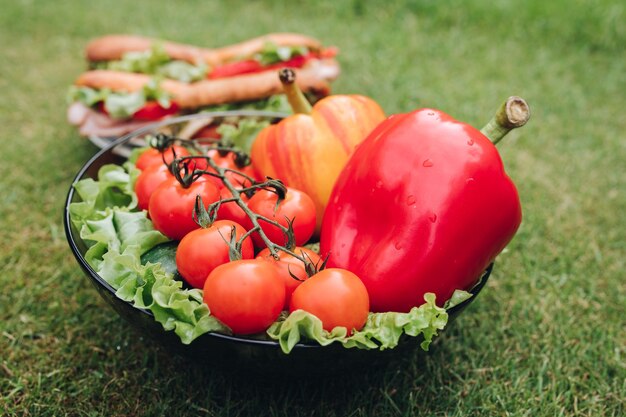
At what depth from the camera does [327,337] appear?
147 centimetres

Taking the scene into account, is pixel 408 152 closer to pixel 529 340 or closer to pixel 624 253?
pixel 529 340

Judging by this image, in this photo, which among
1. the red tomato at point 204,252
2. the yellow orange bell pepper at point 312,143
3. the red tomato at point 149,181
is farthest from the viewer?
the yellow orange bell pepper at point 312,143

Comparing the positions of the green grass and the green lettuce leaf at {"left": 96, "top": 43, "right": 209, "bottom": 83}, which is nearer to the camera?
the green grass

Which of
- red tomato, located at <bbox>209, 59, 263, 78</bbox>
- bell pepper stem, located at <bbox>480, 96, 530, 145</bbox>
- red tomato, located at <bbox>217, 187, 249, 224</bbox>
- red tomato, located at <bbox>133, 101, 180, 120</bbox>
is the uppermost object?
bell pepper stem, located at <bbox>480, 96, 530, 145</bbox>

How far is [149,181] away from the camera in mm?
1915

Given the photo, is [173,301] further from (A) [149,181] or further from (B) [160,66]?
(B) [160,66]

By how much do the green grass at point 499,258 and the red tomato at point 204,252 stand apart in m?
0.46

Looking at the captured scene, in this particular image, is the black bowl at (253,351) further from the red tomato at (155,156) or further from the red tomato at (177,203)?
the red tomato at (155,156)

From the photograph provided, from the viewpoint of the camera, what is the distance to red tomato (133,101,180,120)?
328 cm

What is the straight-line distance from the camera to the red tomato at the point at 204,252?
5.18 ft

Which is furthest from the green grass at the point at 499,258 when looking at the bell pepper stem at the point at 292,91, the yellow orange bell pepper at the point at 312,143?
the bell pepper stem at the point at 292,91

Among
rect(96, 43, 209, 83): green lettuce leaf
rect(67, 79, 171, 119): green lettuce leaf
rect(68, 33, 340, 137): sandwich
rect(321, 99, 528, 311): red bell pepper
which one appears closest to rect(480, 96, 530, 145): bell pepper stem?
rect(321, 99, 528, 311): red bell pepper

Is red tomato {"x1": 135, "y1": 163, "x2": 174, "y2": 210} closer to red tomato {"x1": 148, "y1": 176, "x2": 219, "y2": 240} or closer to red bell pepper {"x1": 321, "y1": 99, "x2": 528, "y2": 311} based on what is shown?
red tomato {"x1": 148, "y1": 176, "x2": 219, "y2": 240}

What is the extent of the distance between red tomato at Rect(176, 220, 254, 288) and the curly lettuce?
0.04m
